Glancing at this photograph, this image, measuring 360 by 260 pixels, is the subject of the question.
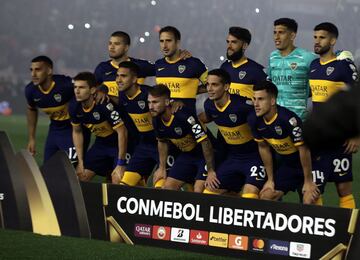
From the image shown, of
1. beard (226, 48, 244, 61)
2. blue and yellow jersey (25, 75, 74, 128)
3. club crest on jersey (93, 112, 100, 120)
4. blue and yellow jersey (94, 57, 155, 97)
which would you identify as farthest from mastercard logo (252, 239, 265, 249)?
blue and yellow jersey (25, 75, 74, 128)

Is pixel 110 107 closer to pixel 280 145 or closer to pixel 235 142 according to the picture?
pixel 235 142

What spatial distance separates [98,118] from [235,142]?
5.46 ft

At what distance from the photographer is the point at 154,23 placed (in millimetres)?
37938

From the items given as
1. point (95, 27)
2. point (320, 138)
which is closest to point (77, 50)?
point (95, 27)

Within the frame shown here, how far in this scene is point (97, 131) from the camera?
9.26 meters

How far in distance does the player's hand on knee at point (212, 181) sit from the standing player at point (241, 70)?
2.70ft

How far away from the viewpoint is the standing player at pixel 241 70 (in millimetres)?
8148

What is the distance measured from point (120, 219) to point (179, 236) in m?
0.56

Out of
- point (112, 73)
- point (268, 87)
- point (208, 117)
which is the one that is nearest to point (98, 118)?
point (112, 73)

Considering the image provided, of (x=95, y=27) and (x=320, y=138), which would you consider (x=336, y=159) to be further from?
(x=95, y=27)

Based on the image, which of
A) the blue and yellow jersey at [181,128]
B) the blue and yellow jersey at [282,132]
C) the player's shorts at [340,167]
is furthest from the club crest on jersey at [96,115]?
the player's shorts at [340,167]

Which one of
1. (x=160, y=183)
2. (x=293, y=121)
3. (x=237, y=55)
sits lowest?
(x=160, y=183)

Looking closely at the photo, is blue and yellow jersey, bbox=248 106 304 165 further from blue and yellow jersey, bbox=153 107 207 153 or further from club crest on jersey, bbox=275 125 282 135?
blue and yellow jersey, bbox=153 107 207 153

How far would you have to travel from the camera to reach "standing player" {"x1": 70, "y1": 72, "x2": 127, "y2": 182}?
8664 mm
